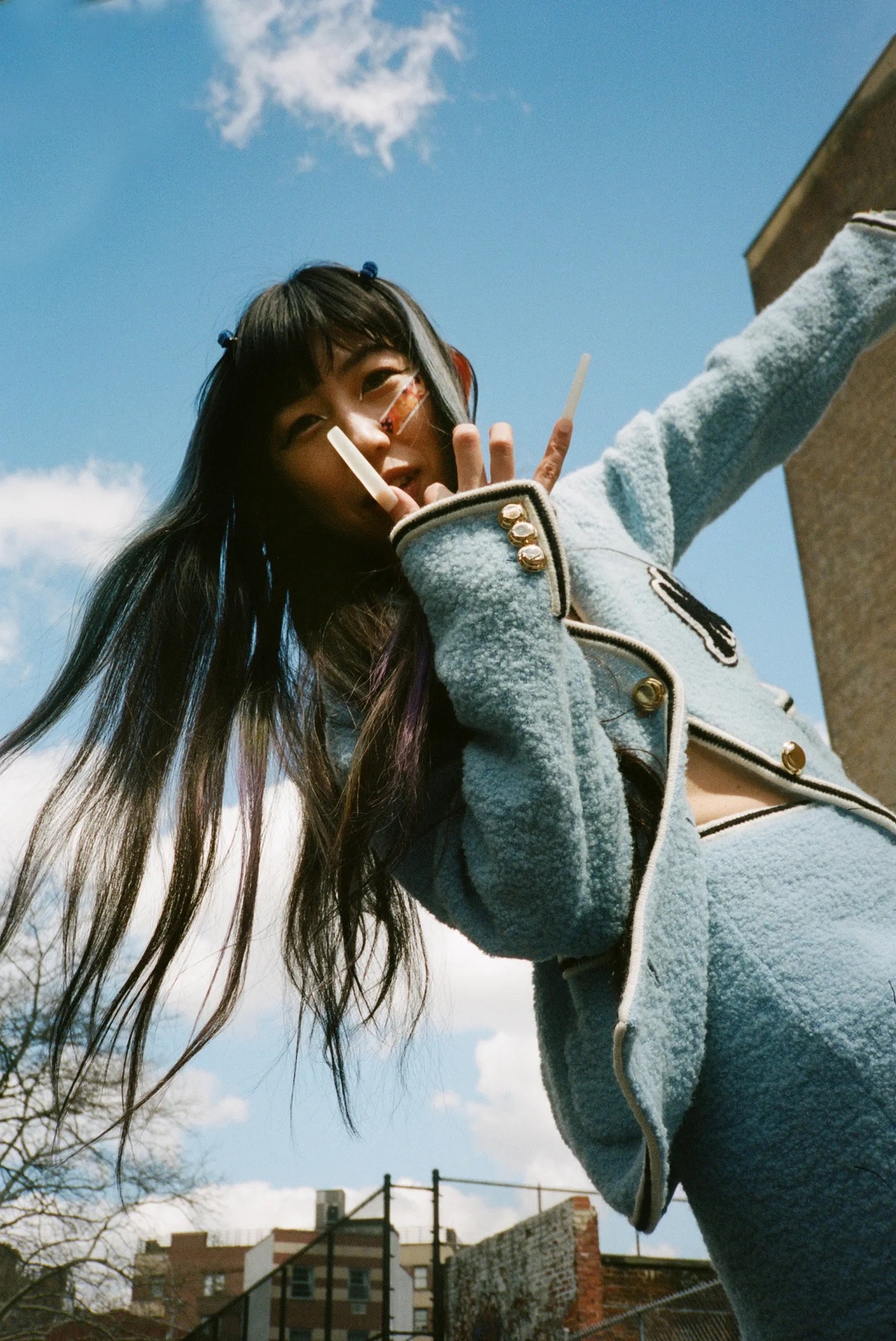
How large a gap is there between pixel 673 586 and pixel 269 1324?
14686 mm

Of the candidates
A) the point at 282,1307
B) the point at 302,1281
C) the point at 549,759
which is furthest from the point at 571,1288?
the point at 549,759

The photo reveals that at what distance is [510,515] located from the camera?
3.50 feet

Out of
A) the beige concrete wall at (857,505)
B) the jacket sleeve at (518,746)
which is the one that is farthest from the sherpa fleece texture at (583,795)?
the beige concrete wall at (857,505)

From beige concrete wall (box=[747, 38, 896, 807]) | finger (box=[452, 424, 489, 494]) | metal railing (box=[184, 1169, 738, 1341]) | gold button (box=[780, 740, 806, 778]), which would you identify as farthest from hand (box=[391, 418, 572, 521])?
metal railing (box=[184, 1169, 738, 1341])

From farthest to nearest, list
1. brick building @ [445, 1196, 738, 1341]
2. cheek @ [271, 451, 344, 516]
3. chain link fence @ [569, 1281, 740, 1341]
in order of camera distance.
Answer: brick building @ [445, 1196, 738, 1341] → chain link fence @ [569, 1281, 740, 1341] → cheek @ [271, 451, 344, 516]

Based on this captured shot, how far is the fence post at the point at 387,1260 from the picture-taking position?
1049 cm

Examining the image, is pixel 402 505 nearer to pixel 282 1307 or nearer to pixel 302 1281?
pixel 282 1307

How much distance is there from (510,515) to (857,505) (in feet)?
25.2

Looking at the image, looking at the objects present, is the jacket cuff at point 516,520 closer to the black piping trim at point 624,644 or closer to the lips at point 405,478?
the black piping trim at point 624,644

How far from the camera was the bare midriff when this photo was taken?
44.4 inches

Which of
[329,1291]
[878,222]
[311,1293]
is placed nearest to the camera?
[878,222]

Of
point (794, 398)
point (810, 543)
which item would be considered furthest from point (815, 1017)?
point (810, 543)

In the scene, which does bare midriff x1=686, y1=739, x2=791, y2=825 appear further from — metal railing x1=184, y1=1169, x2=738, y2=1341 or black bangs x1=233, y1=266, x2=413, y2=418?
metal railing x1=184, y1=1169, x2=738, y2=1341

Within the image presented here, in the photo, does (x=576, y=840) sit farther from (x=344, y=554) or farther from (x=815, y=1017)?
(x=344, y=554)
